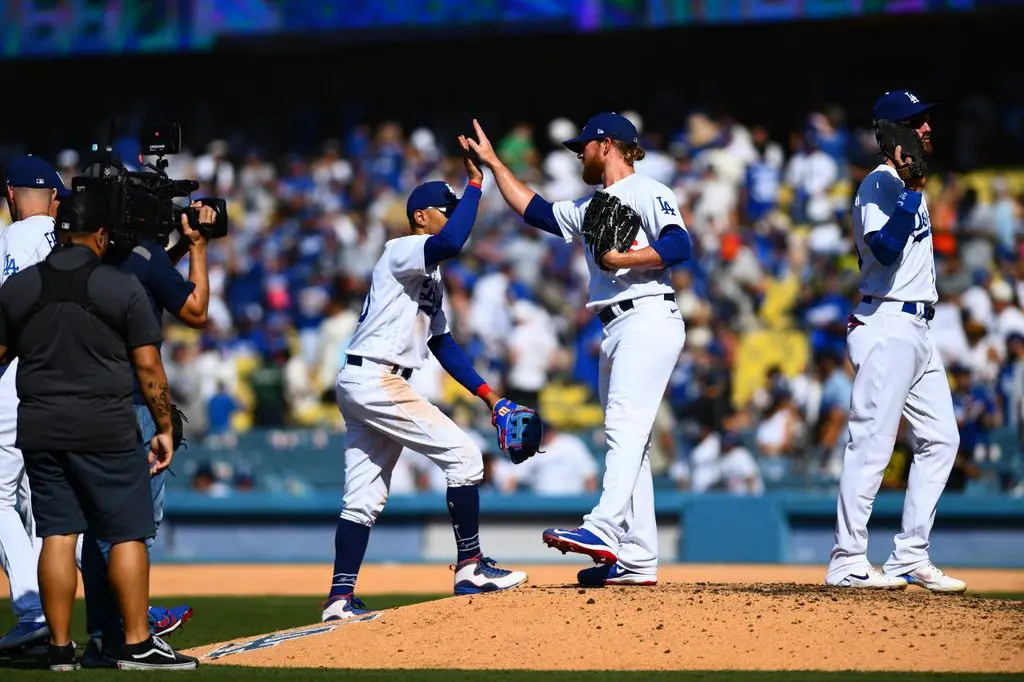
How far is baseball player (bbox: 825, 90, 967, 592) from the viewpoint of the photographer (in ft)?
22.4

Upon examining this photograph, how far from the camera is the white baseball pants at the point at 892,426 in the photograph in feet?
22.4

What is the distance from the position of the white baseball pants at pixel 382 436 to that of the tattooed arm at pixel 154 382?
151 centimetres

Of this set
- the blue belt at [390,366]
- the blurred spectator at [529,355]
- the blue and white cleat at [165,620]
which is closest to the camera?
the blue and white cleat at [165,620]

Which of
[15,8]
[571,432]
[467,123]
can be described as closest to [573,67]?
[467,123]

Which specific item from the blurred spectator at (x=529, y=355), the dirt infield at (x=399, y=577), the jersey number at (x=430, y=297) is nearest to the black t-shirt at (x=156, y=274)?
the jersey number at (x=430, y=297)

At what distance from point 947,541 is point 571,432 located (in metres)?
3.57

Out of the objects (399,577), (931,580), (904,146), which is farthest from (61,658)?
(399,577)

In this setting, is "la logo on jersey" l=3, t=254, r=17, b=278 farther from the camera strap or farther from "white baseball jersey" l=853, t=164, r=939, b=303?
"white baseball jersey" l=853, t=164, r=939, b=303

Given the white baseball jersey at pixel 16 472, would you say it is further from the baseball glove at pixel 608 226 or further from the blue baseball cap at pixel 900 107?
the blue baseball cap at pixel 900 107

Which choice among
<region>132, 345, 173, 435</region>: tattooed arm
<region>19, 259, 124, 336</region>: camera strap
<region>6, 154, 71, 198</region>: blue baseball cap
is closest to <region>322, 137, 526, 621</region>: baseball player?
<region>132, 345, 173, 435</region>: tattooed arm

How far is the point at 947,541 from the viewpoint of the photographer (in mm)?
12070

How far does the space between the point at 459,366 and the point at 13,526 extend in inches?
89.0

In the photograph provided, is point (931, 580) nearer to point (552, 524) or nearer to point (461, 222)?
point (461, 222)

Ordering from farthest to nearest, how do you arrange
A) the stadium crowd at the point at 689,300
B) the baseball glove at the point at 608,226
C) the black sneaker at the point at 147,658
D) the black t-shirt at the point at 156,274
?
the stadium crowd at the point at 689,300, the baseball glove at the point at 608,226, the black t-shirt at the point at 156,274, the black sneaker at the point at 147,658
